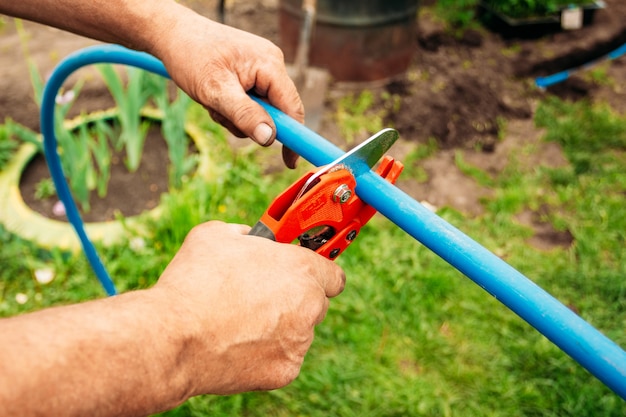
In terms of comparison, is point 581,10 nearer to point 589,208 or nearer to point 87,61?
point 589,208

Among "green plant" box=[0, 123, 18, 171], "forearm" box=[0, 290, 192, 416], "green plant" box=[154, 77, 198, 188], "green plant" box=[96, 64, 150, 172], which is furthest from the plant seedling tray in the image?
"forearm" box=[0, 290, 192, 416]

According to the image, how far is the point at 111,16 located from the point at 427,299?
179cm

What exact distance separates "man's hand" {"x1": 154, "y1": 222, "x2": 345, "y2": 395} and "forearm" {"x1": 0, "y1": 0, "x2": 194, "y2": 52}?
2.19 ft

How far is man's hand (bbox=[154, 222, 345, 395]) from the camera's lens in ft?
3.01

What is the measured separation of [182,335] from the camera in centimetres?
88

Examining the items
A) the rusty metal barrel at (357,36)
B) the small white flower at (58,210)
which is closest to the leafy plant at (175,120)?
the small white flower at (58,210)

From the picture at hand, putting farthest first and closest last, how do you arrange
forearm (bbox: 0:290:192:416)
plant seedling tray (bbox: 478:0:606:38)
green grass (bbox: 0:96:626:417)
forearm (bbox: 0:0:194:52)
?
plant seedling tray (bbox: 478:0:606:38) < green grass (bbox: 0:96:626:417) < forearm (bbox: 0:0:194:52) < forearm (bbox: 0:290:192:416)

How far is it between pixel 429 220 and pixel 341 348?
1.45m

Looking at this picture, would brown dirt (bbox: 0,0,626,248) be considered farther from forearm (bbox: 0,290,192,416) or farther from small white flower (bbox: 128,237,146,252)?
forearm (bbox: 0,290,192,416)

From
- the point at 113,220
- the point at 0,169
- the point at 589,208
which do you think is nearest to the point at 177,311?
the point at 113,220

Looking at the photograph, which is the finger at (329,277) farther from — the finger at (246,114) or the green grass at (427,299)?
the green grass at (427,299)

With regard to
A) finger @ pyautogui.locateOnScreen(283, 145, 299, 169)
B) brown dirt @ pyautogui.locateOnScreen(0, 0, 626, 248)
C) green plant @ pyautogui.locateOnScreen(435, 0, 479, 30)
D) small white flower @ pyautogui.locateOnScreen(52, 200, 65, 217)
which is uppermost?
finger @ pyautogui.locateOnScreen(283, 145, 299, 169)

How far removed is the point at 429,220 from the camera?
3.33 feet

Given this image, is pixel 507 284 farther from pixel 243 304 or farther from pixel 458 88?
pixel 458 88
